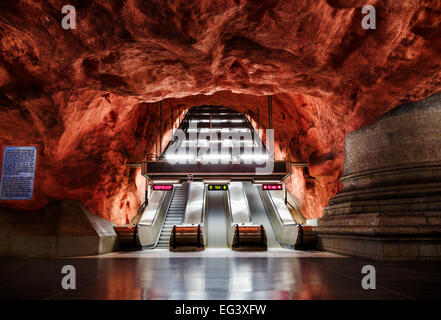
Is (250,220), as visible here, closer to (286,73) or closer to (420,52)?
(286,73)

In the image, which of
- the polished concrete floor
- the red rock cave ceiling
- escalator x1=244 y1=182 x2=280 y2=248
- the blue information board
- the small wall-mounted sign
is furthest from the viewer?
the small wall-mounted sign

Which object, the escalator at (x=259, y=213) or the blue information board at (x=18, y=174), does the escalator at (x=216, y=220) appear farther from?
the blue information board at (x=18, y=174)

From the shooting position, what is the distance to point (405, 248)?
5164 mm

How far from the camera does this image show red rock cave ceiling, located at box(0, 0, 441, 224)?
5.16 meters

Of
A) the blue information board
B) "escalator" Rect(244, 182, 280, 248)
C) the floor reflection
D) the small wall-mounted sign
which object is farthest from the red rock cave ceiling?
the small wall-mounted sign

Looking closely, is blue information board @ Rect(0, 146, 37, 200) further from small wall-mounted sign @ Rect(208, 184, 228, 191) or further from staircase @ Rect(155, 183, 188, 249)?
small wall-mounted sign @ Rect(208, 184, 228, 191)

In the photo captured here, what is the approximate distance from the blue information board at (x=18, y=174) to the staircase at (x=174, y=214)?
514 cm

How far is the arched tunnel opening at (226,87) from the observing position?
204 inches

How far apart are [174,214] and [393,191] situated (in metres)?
9.55

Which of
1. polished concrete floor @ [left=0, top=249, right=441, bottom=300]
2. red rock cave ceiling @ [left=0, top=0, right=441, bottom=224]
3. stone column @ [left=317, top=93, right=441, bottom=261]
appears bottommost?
polished concrete floor @ [left=0, top=249, right=441, bottom=300]

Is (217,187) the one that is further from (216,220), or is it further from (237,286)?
(237,286)

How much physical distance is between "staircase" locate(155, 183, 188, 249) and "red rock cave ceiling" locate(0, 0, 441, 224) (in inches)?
119

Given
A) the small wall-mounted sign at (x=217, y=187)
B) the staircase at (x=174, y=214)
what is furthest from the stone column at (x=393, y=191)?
the staircase at (x=174, y=214)
